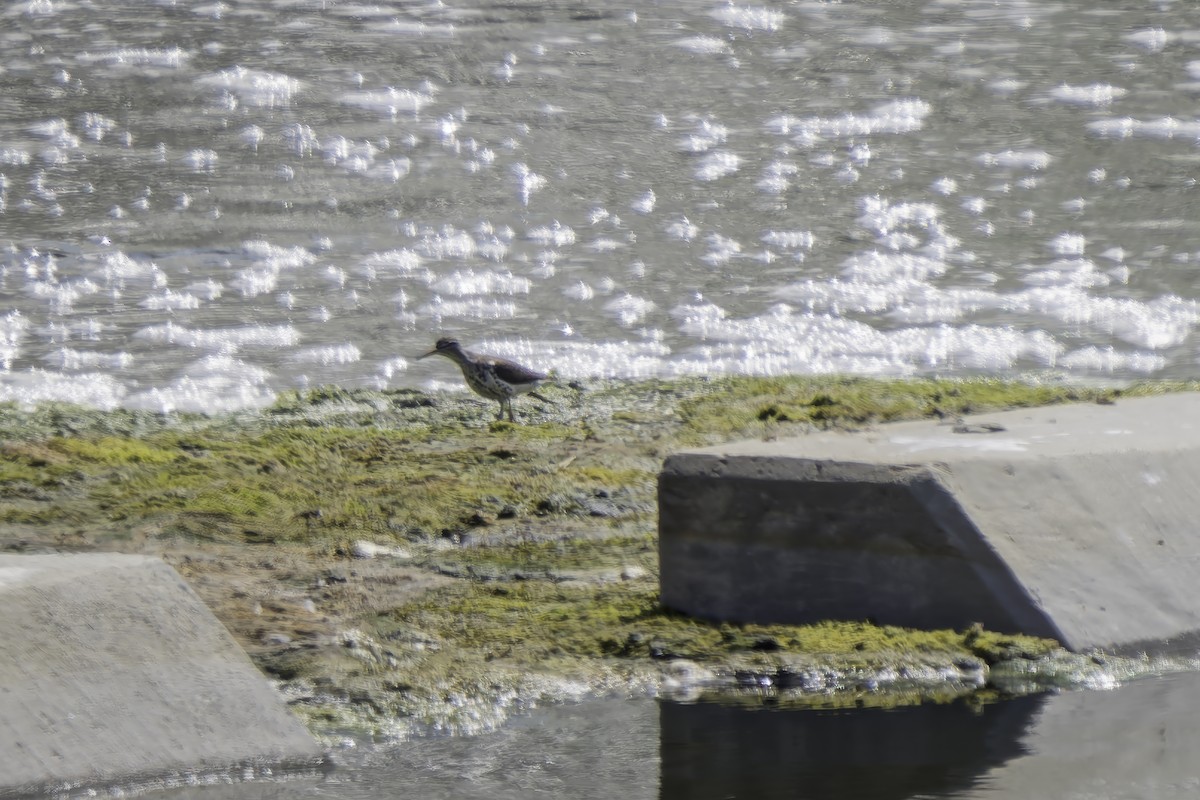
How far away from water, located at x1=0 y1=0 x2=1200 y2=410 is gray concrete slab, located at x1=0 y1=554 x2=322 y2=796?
4612 millimetres

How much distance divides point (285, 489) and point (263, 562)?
3.34 ft

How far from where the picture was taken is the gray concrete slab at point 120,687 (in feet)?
13.1

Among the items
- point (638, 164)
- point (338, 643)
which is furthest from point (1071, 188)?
point (338, 643)

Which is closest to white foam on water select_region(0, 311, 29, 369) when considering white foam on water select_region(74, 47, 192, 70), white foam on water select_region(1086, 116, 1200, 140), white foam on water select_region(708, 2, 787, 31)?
white foam on water select_region(74, 47, 192, 70)

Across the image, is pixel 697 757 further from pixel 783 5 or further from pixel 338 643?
pixel 783 5

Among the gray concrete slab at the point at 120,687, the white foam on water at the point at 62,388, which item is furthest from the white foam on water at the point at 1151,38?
the gray concrete slab at the point at 120,687

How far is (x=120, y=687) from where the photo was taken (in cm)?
418

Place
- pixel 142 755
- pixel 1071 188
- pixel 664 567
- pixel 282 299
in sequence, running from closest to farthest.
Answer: pixel 142 755, pixel 664 567, pixel 282 299, pixel 1071 188

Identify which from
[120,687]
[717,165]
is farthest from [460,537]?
[717,165]

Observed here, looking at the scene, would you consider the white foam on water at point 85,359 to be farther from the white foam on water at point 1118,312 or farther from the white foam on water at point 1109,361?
the white foam on water at point 1118,312

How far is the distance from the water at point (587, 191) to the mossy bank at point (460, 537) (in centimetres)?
111

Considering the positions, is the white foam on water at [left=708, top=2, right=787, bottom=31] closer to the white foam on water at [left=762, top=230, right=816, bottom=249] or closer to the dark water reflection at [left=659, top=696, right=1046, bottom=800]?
the white foam on water at [left=762, top=230, right=816, bottom=249]

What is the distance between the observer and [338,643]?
4.99m

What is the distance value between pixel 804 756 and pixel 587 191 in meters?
10.6
